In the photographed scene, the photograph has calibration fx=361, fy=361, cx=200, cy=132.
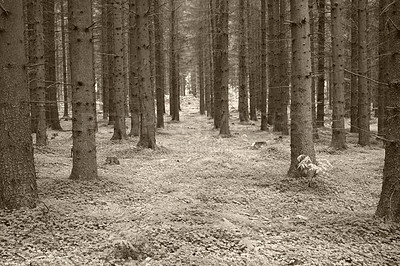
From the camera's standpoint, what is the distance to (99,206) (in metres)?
6.86

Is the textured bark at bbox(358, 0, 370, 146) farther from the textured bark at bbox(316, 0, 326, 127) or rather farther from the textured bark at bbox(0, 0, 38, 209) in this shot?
the textured bark at bbox(0, 0, 38, 209)

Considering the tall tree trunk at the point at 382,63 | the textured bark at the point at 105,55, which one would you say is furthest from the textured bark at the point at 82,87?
the textured bark at the point at 105,55

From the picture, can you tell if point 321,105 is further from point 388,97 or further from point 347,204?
point 388,97

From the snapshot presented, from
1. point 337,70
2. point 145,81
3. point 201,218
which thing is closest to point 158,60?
point 145,81

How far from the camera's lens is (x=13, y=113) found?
5852mm

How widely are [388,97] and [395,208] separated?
5.71 ft

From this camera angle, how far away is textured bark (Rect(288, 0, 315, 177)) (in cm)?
864

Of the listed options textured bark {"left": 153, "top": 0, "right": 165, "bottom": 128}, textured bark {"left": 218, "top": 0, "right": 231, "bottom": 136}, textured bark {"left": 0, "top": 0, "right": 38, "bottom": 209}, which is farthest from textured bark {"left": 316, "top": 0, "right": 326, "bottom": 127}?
textured bark {"left": 0, "top": 0, "right": 38, "bottom": 209}

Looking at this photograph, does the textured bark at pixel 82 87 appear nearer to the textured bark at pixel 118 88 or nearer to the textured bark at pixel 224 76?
the textured bark at pixel 118 88

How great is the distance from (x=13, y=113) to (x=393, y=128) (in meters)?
6.03

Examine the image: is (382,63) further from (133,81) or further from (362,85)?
(133,81)

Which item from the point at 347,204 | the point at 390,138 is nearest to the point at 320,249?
the point at 390,138

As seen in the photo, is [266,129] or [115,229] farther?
[266,129]

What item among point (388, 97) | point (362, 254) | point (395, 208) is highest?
point (388, 97)
